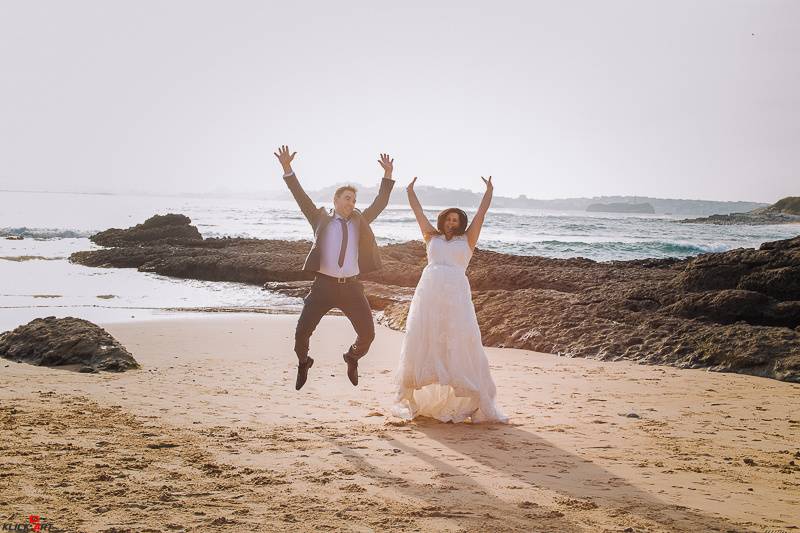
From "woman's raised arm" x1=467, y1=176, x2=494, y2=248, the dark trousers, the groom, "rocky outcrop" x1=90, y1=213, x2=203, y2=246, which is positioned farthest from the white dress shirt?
"rocky outcrop" x1=90, y1=213, x2=203, y2=246

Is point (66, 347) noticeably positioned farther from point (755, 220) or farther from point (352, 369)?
point (755, 220)

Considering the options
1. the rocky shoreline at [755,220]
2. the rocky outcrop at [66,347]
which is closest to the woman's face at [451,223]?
the rocky outcrop at [66,347]

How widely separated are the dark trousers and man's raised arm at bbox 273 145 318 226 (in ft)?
2.11

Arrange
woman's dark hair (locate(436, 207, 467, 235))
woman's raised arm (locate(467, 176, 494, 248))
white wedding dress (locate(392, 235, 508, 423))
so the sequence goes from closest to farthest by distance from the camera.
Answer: white wedding dress (locate(392, 235, 508, 423)) < woman's raised arm (locate(467, 176, 494, 248)) < woman's dark hair (locate(436, 207, 467, 235))

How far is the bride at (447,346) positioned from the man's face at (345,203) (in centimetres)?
59

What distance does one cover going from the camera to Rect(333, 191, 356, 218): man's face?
7242mm

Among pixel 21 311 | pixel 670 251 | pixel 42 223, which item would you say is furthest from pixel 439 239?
pixel 42 223

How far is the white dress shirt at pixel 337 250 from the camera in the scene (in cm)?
720

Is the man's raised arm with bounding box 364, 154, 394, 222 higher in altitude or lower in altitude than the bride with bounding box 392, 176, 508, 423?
higher

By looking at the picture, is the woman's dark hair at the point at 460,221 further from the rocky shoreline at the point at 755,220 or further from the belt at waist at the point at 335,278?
the rocky shoreline at the point at 755,220

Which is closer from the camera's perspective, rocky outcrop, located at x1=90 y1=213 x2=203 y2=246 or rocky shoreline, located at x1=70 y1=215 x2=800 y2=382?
rocky shoreline, located at x1=70 y1=215 x2=800 y2=382

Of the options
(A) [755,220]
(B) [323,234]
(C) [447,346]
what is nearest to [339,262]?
(B) [323,234]

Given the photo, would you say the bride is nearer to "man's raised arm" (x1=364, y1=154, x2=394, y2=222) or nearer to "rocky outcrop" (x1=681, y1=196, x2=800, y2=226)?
"man's raised arm" (x1=364, y1=154, x2=394, y2=222)

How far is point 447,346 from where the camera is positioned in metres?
6.94
